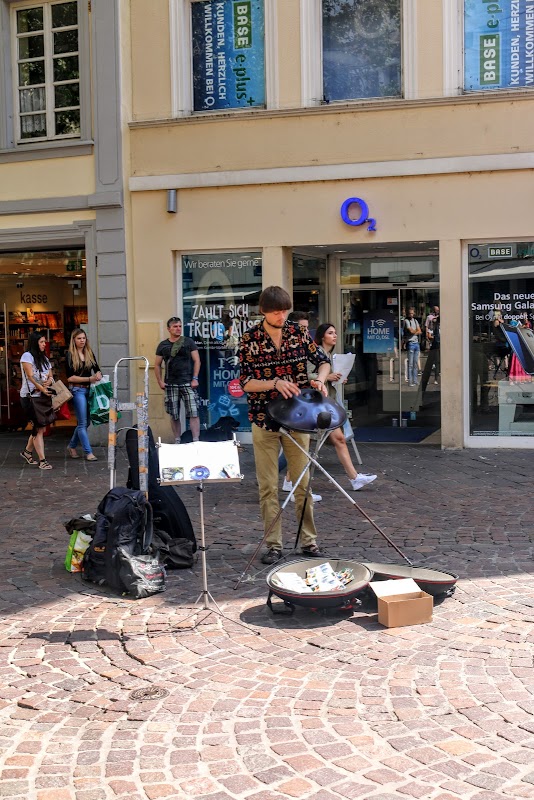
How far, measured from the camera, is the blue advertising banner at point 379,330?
1482cm

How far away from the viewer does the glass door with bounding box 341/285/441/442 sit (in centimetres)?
1449

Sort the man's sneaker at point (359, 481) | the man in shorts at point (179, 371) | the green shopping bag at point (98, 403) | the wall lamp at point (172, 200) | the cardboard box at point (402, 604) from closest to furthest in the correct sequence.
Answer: the cardboard box at point (402, 604) < the man's sneaker at point (359, 481) < the green shopping bag at point (98, 403) < the man in shorts at point (179, 371) < the wall lamp at point (172, 200)

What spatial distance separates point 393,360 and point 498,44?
4.63 m

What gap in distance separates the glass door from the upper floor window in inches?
190

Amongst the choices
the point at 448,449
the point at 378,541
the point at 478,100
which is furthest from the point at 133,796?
the point at 478,100

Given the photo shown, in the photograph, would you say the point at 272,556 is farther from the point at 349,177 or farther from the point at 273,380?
the point at 349,177

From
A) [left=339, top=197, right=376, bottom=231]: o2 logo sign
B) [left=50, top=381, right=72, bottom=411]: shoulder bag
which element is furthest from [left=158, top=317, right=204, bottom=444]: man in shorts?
[left=339, top=197, right=376, bottom=231]: o2 logo sign

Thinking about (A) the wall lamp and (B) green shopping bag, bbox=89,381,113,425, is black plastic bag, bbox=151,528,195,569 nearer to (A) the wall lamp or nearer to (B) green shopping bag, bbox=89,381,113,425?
(B) green shopping bag, bbox=89,381,113,425

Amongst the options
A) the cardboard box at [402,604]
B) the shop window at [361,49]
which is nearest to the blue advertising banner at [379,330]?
the shop window at [361,49]

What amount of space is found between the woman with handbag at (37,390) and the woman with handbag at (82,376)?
370 mm

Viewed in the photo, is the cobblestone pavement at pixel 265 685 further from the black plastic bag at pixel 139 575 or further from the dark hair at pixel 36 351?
the dark hair at pixel 36 351

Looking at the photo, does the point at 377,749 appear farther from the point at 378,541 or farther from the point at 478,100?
the point at 478,100

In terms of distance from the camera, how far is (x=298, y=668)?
5312 millimetres

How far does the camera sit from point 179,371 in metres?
13.0
